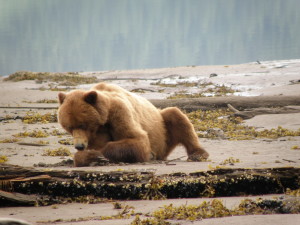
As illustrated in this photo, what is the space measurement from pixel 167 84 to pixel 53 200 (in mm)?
18786

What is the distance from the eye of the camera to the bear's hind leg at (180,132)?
26.2ft

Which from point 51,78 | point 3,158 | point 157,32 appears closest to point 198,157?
point 3,158

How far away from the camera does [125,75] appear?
29.9 metres

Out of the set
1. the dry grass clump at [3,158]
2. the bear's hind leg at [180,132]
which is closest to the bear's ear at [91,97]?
the dry grass clump at [3,158]

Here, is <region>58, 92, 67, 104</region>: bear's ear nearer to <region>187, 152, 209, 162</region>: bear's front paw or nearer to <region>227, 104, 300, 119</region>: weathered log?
<region>187, 152, 209, 162</region>: bear's front paw

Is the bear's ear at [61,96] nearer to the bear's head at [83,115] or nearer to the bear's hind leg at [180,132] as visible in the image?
the bear's head at [83,115]

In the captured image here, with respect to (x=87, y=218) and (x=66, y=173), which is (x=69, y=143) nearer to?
(x=66, y=173)

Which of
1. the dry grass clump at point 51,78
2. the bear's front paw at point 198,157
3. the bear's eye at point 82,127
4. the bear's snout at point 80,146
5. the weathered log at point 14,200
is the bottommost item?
the bear's front paw at point 198,157

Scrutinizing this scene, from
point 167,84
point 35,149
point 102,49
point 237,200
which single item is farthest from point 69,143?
point 102,49

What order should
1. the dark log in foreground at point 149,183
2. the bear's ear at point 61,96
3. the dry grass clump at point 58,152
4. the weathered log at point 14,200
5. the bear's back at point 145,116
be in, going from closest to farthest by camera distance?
the weathered log at point 14,200, the dark log in foreground at point 149,183, the bear's ear at point 61,96, the bear's back at point 145,116, the dry grass clump at point 58,152

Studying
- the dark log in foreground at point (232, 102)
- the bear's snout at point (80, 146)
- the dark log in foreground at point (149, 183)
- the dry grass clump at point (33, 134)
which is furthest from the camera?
the dark log in foreground at point (232, 102)

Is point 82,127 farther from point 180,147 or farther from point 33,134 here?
point 33,134

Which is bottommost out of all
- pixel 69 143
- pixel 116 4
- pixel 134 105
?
pixel 69 143

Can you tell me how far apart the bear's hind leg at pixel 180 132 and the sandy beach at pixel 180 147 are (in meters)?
0.23
